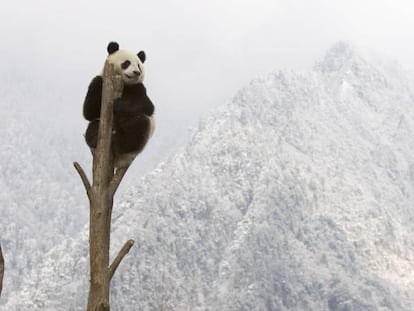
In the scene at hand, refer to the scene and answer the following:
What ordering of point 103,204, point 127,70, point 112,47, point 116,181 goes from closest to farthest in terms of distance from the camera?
point 103,204, point 116,181, point 127,70, point 112,47

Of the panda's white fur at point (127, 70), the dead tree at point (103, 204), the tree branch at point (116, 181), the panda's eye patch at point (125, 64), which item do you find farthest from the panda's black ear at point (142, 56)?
the tree branch at point (116, 181)

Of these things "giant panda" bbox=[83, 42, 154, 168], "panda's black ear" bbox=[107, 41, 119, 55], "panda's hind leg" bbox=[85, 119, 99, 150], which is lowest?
"panda's hind leg" bbox=[85, 119, 99, 150]

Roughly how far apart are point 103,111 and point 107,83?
417 millimetres

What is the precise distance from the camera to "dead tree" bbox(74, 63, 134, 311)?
8.84 m

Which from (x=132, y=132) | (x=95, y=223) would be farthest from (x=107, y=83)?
(x=95, y=223)

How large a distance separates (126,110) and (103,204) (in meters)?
1.94

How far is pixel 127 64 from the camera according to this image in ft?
34.3

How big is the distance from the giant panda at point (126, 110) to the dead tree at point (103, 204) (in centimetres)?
63

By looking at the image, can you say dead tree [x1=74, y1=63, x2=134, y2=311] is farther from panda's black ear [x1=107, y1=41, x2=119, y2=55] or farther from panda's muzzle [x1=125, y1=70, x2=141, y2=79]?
panda's black ear [x1=107, y1=41, x2=119, y2=55]

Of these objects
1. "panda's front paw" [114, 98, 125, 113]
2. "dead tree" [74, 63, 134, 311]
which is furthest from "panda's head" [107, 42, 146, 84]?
"dead tree" [74, 63, 134, 311]

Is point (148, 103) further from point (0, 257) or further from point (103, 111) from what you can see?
point (0, 257)

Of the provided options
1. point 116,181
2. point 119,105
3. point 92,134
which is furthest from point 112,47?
point 116,181

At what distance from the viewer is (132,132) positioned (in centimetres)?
1073

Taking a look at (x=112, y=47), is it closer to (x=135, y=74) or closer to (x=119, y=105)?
(x=135, y=74)
